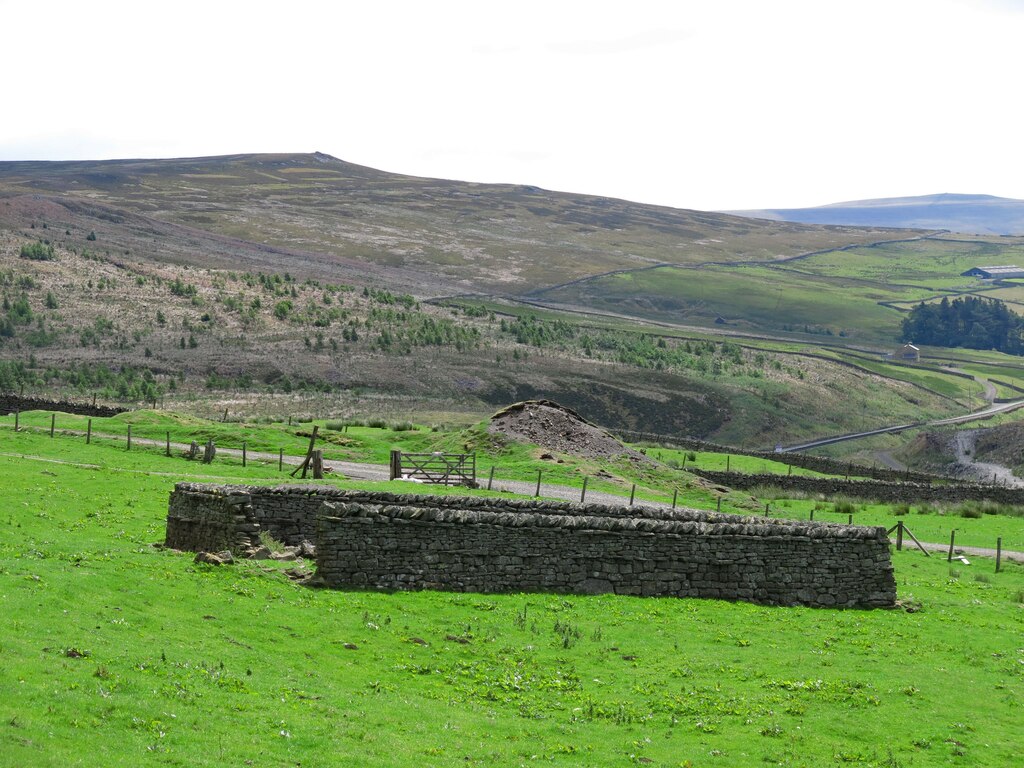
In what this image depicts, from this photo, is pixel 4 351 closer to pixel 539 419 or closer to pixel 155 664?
pixel 539 419

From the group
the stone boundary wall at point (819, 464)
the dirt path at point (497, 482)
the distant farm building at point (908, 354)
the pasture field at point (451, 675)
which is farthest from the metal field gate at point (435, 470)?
the distant farm building at point (908, 354)

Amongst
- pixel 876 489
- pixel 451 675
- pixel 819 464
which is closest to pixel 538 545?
pixel 451 675

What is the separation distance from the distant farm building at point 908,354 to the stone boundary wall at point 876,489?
131919 millimetres

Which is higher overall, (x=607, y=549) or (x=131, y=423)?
(x=607, y=549)

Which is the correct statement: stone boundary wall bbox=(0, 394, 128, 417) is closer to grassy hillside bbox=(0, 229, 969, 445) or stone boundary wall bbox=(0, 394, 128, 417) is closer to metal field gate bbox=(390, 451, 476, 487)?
grassy hillside bbox=(0, 229, 969, 445)

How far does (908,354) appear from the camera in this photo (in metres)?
196

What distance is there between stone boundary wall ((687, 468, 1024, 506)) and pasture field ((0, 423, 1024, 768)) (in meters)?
37.5

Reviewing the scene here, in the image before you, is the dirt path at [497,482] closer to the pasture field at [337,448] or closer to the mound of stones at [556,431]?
the pasture field at [337,448]

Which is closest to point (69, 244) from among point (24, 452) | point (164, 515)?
point (24, 452)

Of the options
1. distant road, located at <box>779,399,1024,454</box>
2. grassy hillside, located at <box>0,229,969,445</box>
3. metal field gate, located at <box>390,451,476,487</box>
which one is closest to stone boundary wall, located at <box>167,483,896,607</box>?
metal field gate, located at <box>390,451,476,487</box>

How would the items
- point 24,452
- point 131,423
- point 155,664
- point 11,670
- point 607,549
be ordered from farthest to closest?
point 131,423 → point 24,452 → point 607,549 → point 155,664 → point 11,670

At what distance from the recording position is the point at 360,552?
24656 mm

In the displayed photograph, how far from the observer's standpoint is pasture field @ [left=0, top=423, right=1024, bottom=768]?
15078mm

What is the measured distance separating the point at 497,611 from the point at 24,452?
31.3 meters
